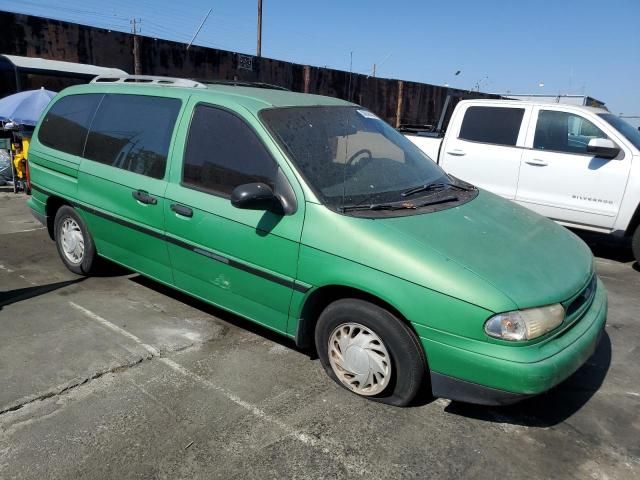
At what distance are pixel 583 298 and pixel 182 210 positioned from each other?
2533 millimetres

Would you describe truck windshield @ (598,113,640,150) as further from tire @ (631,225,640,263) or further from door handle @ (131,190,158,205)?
door handle @ (131,190,158,205)

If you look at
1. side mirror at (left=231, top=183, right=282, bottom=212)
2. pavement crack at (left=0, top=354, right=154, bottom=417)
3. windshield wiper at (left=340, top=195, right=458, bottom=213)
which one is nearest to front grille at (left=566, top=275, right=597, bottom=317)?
windshield wiper at (left=340, top=195, right=458, bottom=213)

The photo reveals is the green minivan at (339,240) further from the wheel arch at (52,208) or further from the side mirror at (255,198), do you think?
the wheel arch at (52,208)

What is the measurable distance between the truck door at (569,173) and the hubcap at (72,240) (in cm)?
509

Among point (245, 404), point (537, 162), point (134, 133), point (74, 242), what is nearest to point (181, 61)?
point (537, 162)

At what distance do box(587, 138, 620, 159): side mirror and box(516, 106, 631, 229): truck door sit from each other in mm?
113

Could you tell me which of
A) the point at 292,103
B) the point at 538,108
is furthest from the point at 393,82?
the point at 292,103

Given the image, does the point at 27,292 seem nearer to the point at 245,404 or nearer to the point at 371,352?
the point at 245,404

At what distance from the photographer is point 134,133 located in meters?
4.01

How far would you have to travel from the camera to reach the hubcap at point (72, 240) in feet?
15.4

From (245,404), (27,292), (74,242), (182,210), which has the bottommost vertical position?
(27,292)

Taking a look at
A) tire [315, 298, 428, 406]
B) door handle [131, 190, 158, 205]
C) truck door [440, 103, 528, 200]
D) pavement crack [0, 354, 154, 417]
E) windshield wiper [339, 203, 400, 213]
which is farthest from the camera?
truck door [440, 103, 528, 200]

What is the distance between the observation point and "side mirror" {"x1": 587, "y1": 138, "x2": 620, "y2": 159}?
5918mm

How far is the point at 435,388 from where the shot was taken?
2697mm
